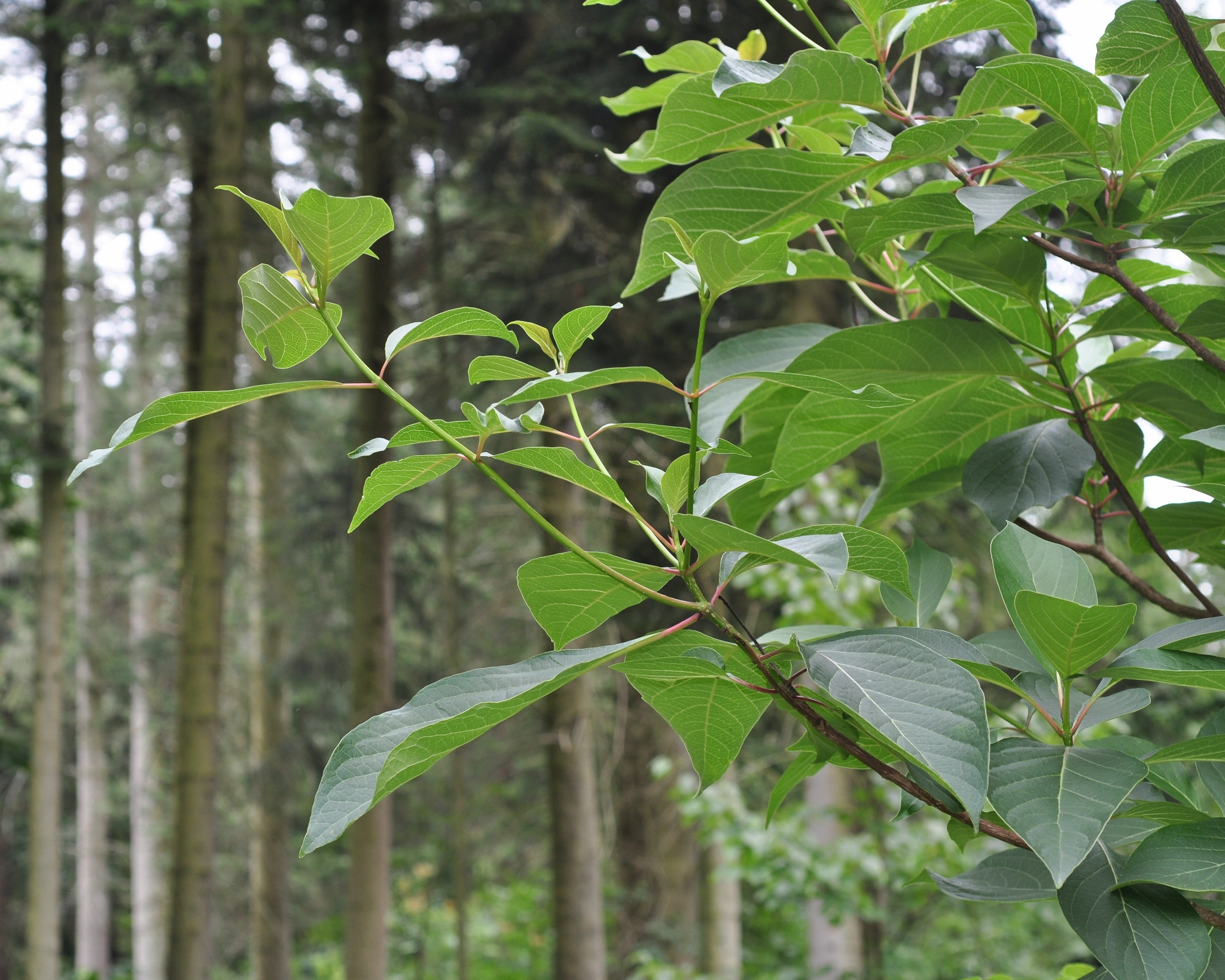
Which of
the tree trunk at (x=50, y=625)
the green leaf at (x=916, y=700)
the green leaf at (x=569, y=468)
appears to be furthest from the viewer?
the tree trunk at (x=50, y=625)

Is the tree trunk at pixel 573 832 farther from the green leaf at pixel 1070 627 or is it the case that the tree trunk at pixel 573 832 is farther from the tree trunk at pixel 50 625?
the green leaf at pixel 1070 627

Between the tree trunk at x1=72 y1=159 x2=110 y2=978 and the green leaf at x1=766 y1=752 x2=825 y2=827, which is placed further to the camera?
the tree trunk at x1=72 y1=159 x2=110 y2=978

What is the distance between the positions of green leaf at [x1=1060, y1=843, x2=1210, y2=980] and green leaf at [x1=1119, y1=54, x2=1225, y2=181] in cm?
44

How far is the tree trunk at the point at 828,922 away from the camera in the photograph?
198 inches

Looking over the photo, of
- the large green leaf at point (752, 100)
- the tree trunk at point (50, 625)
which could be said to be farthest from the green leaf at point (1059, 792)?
the tree trunk at point (50, 625)

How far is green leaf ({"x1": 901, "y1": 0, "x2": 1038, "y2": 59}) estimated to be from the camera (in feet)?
2.17

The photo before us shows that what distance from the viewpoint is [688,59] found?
0.81 m

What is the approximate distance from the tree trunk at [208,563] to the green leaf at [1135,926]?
612cm

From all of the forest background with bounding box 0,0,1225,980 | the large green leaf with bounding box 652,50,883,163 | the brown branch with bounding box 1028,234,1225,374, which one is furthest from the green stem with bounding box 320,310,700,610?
the forest background with bounding box 0,0,1225,980

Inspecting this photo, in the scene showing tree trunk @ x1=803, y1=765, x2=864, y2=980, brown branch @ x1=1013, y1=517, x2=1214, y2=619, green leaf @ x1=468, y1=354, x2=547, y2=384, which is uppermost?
green leaf @ x1=468, y1=354, x2=547, y2=384

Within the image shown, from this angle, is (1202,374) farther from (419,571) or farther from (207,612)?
(419,571)

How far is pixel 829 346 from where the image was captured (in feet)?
2.38

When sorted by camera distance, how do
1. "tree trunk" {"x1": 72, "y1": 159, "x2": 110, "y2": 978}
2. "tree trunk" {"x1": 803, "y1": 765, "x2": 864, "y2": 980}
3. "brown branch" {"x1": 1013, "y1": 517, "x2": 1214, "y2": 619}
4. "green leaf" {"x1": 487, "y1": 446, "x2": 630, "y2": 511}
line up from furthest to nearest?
"tree trunk" {"x1": 72, "y1": 159, "x2": 110, "y2": 978}
"tree trunk" {"x1": 803, "y1": 765, "x2": 864, "y2": 980}
"brown branch" {"x1": 1013, "y1": 517, "x2": 1214, "y2": 619}
"green leaf" {"x1": 487, "y1": 446, "x2": 630, "y2": 511}

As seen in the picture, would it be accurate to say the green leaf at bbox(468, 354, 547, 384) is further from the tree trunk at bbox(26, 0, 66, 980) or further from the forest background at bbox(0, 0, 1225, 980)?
the tree trunk at bbox(26, 0, 66, 980)
